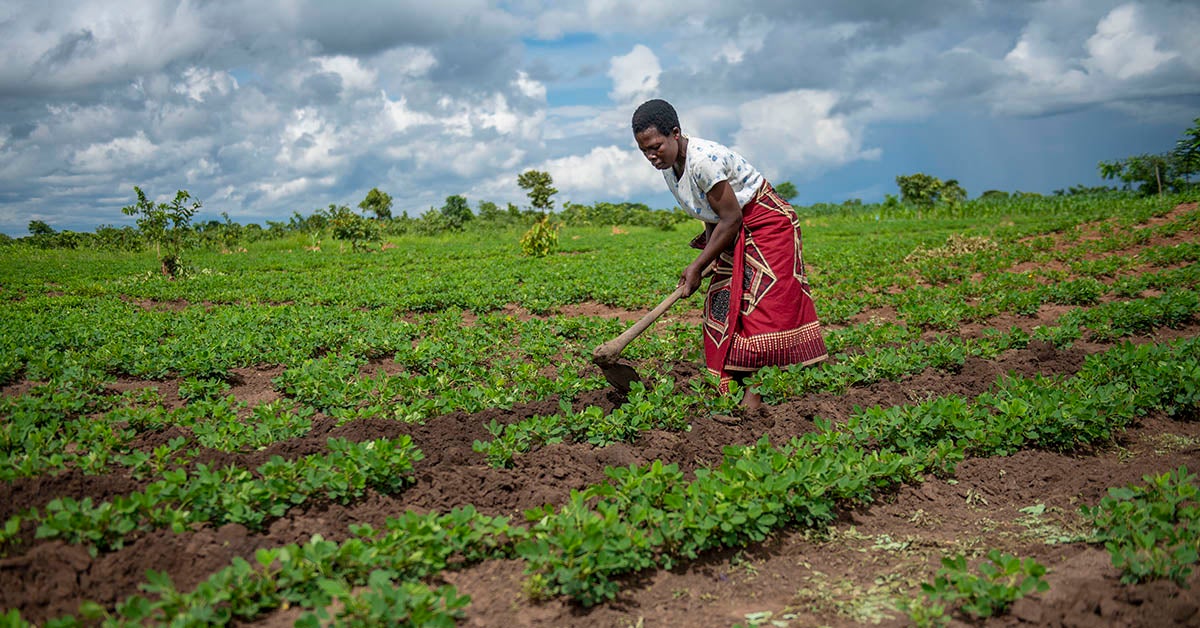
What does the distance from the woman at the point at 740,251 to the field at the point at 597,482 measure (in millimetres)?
249

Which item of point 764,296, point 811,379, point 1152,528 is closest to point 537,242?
point 811,379

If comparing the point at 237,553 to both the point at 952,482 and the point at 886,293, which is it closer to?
the point at 952,482

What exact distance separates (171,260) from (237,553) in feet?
56.9

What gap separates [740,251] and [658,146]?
35.4 inches

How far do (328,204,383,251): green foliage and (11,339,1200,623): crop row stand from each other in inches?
935

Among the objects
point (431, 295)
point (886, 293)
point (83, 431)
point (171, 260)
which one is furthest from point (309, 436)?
point (171, 260)

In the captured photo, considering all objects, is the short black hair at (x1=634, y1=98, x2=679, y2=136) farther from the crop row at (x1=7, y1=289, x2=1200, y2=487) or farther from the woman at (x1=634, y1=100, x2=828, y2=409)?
the crop row at (x1=7, y1=289, x2=1200, y2=487)

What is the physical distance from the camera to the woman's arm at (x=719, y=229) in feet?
15.8

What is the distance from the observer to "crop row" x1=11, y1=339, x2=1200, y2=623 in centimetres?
281

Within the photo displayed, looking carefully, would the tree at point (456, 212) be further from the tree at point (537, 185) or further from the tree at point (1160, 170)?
the tree at point (1160, 170)

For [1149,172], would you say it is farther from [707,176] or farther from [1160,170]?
[707,176]

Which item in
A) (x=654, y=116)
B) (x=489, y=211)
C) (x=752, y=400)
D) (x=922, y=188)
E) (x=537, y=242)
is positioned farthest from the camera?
(x=489, y=211)

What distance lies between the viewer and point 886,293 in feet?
35.5

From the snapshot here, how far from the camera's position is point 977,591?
2766 mm
